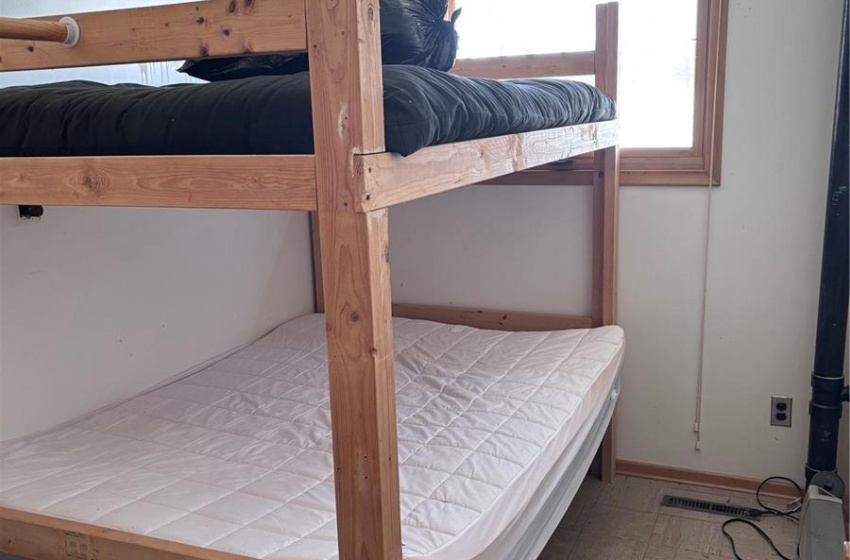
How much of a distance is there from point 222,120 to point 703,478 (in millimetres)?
2103

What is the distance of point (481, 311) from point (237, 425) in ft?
3.61

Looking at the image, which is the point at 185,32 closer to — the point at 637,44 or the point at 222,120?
the point at 222,120

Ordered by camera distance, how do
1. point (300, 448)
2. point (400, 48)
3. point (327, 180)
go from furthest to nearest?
point (300, 448)
point (400, 48)
point (327, 180)

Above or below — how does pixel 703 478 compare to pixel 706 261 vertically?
below

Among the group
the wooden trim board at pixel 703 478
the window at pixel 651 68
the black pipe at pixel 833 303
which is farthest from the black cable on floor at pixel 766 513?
the window at pixel 651 68

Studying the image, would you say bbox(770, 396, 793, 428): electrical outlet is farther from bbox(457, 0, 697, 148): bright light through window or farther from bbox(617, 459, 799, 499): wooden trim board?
bbox(457, 0, 697, 148): bright light through window

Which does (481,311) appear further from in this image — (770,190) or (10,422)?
(10,422)

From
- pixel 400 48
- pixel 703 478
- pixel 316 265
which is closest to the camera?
pixel 400 48

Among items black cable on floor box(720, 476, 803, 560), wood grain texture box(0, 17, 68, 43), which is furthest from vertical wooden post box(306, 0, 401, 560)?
black cable on floor box(720, 476, 803, 560)

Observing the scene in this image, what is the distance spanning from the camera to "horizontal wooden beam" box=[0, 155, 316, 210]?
41.2 inches

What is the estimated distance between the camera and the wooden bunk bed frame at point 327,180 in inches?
A: 39.1

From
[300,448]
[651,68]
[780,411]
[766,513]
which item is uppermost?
[651,68]

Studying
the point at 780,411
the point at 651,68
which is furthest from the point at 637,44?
the point at 780,411

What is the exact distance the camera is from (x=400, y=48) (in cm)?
147
